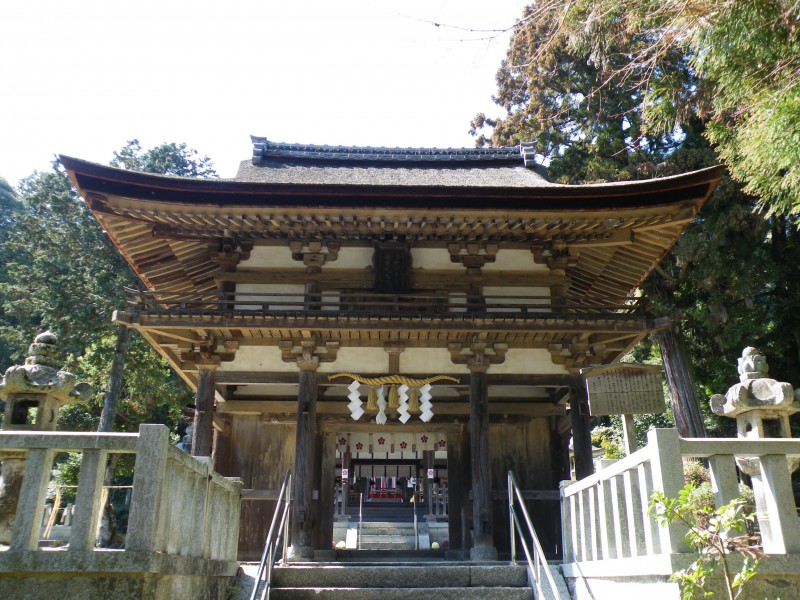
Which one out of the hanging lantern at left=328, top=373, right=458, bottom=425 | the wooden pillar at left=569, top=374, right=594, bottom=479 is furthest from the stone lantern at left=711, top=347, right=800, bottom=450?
the hanging lantern at left=328, top=373, right=458, bottom=425

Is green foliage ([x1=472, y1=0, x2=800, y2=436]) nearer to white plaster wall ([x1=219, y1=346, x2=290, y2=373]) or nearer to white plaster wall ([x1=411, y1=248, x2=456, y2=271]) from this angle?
white plaster wall ([x1=411, y1=248, x2=456, y2=271])

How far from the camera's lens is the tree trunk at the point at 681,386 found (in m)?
16.8

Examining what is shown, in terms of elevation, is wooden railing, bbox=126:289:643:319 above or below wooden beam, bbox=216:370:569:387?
above

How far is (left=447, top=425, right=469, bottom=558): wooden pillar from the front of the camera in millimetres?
11305

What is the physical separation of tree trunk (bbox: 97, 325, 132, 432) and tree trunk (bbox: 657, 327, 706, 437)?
16.3m

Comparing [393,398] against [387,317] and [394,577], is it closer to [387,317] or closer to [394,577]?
[387,317]

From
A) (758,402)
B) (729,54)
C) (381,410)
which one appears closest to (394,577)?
(381,410)

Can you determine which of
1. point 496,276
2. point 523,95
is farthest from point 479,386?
point 523,95

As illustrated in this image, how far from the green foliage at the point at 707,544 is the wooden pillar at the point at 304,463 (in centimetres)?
600

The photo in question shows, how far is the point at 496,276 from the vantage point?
440 inches

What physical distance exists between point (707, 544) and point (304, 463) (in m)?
6.48

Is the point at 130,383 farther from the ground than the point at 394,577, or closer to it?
farther from the ground

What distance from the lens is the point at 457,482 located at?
11.5 meters

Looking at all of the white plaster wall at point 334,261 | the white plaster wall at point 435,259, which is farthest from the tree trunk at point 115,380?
the white plaster wall at point 435,259
